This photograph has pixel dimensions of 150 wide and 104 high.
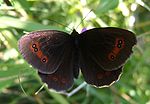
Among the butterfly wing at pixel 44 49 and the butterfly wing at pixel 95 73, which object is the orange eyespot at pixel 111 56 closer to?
the butterfly wing at pixel 95 73

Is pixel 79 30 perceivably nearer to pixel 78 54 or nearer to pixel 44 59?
pixel 78 54

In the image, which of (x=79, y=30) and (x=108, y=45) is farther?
(x=79, y=30)

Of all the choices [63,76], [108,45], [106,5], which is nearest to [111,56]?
[108,45]

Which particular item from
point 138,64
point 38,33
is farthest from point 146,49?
point 38,33

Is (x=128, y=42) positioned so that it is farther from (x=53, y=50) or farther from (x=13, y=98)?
(x=13, y=98)

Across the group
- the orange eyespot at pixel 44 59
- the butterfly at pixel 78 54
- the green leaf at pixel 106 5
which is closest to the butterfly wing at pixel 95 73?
the butterfly at pixel 78 54

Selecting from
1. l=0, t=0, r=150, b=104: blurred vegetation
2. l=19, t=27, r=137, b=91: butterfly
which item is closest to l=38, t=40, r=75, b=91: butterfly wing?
l=19, t=27, r=137, b=91: butterfly

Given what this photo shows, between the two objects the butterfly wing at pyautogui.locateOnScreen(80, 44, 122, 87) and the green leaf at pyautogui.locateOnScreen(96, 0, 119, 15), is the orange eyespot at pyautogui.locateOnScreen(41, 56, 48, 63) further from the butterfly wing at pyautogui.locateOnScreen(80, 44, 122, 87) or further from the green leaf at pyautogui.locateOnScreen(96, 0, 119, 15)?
the green leaf at pyautogui.locateOnScreen(96, 0, 119, 15)
